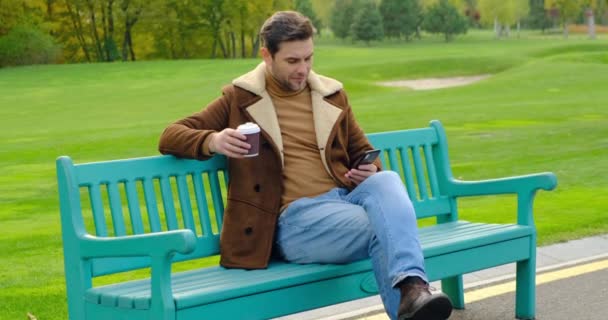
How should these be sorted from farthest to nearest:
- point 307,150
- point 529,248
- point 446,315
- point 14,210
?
point 14,210
point 529,248
point 307,150
point 446,315

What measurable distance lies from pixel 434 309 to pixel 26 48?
6392cm

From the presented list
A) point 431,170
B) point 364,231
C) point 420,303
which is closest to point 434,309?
point 420,303

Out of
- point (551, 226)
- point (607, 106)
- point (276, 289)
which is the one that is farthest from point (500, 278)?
point (607, 106)

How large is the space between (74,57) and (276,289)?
271 ft

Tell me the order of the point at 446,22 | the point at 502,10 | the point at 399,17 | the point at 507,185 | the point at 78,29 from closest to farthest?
the point at 507,185
the point at 78,29
the point at 399,17
the point at 446,22
the point at 502,10

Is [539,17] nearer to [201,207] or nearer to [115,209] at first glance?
[201,207]

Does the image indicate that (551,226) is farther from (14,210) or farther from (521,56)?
(521,56)

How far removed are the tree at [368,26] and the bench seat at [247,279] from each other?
9902 centimetres

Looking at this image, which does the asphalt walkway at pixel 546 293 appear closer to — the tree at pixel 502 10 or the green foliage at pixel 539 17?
the tree at pixel 502 10

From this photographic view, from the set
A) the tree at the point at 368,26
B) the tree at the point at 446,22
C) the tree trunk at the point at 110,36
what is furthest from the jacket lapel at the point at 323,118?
the tree at the point at 446,22

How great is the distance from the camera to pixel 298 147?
5176mm

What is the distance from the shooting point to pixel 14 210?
10.7 m

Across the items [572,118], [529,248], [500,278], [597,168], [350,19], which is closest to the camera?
[529,248]

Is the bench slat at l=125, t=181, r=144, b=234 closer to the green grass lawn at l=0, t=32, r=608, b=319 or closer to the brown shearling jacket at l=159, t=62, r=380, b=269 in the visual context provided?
the brown shearling jacket at l=159, t=62, r=380, b=269
